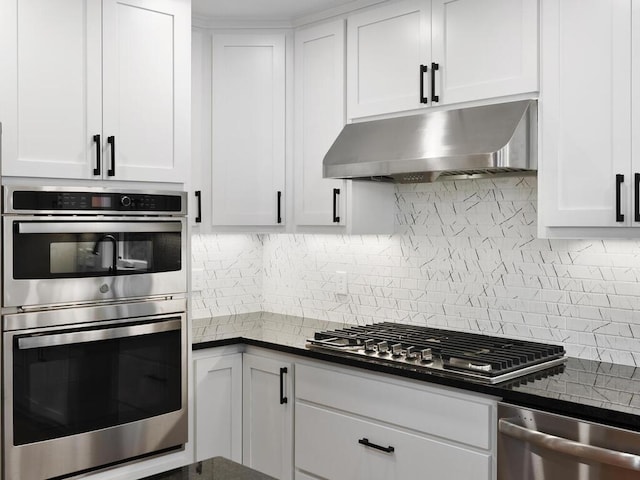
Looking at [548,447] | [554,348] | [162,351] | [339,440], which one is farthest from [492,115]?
[162,351]

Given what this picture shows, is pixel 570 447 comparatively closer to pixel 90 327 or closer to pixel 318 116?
pixel 90 327

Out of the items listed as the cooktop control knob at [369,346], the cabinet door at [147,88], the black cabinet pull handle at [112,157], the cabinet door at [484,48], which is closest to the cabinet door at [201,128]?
the cabinet door at [147,88]

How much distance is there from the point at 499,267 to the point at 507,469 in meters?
1.00

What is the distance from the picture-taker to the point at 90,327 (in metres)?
2.62

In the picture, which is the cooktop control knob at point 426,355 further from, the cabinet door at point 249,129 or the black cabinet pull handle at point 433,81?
the cabinet door at point 249,129

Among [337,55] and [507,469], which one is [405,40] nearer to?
[337,55]

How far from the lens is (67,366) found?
255 cm

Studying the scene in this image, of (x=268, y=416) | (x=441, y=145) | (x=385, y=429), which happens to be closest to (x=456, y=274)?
(x=441, y=145)

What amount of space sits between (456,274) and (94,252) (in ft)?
5.37

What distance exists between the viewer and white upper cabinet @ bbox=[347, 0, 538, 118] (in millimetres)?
2613

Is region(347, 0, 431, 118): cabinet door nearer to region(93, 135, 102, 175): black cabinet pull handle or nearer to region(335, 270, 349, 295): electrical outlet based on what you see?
region(335, 270, 349, 295): electrical outlet

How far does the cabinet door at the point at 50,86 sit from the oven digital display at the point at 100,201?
0.32 feet

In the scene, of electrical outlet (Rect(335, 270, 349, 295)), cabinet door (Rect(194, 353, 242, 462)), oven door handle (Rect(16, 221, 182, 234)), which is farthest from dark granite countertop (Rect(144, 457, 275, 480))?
electrical outlet (Rect(335, 270, 349, 295))

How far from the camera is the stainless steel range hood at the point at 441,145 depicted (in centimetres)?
254
